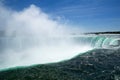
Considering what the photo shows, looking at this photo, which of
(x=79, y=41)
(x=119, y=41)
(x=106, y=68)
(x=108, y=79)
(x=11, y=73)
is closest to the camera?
(x=108, y=79)

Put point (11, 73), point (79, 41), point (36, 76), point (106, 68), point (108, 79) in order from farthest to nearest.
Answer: point (79, 41), point (106, 68), point (11, 73), point (36, 76), point (108, 79)

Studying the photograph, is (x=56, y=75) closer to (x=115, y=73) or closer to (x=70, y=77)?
(x=70, y=77)

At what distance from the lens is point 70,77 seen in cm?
1602

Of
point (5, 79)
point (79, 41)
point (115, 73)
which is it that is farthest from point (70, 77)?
point (79, 41)

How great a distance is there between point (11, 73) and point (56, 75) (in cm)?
422

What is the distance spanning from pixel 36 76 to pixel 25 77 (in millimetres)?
945

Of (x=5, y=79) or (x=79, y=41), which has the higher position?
(x=79, y=41)

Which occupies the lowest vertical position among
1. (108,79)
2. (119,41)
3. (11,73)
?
(108,79)

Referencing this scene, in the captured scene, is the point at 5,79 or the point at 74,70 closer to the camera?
the point at 5,79

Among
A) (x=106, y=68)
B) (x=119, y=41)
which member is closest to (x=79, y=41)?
(x=119, y=41)

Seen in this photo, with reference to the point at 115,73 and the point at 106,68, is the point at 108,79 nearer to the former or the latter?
the point at 115,73

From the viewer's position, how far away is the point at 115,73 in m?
17.1

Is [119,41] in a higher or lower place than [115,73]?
higher

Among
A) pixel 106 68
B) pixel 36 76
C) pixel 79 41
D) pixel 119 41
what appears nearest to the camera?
pixel 36 76
